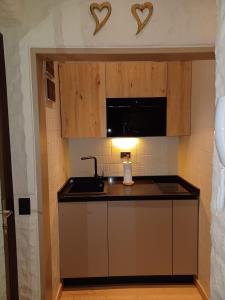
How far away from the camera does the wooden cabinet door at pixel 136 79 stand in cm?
243

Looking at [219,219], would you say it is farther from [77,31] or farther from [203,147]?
[203,147]

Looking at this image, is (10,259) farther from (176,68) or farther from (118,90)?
(176,68)

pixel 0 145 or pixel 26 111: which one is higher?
pixel 26 111

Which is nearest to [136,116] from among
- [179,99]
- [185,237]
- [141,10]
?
[179,99]

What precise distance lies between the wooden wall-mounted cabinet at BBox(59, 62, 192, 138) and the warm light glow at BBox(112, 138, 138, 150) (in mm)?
368

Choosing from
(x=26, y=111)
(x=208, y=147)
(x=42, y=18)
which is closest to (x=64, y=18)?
(x=42, y=18)

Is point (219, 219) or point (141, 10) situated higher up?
point (141, 10)

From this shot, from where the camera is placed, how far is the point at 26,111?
57.1 inches

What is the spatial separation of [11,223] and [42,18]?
1263 millimetres

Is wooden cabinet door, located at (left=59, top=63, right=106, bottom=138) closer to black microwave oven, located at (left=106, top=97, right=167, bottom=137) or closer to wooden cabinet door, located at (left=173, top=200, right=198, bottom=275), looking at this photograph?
black microwave oven, located at (left=106, top=97, right=167, bottom=137)

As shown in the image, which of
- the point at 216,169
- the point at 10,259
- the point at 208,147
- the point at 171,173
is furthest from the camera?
the point at 171,173

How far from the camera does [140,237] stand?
2.27 metres

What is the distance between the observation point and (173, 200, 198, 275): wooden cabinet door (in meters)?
2.24

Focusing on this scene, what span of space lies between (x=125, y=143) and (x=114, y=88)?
0.69m
